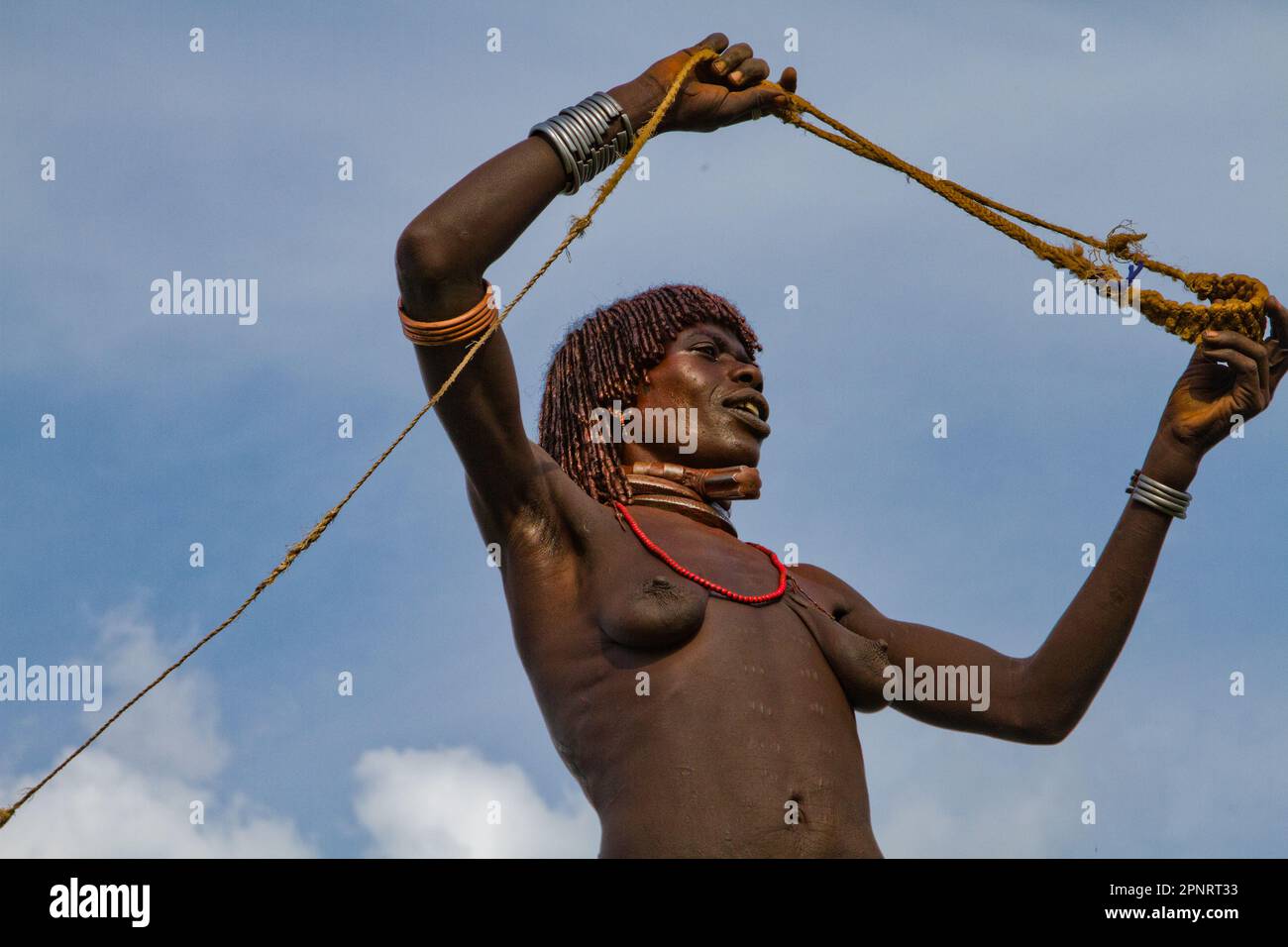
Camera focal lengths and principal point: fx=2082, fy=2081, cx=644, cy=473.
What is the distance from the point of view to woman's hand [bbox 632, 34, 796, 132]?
8.42 m

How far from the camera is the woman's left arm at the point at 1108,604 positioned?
8.73 metres

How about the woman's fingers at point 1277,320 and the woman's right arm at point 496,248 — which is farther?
the woman's fingers at point 1277,320

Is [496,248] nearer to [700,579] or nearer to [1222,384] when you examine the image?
[700,579]

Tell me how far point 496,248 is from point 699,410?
5.33 feet

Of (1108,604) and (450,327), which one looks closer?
(450,327)

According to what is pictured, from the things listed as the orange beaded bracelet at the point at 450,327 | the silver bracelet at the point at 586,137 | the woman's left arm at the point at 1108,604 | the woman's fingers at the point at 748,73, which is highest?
the woman's fingers at the point at 748,73

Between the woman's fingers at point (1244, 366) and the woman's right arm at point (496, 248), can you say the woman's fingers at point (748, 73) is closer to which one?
the woman's right arm at point (496, 248)

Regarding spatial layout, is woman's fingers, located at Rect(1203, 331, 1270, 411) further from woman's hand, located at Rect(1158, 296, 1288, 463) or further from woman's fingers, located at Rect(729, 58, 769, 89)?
woman's fingers, located at Rect(729, 58, 769, 89)

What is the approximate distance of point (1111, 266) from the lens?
8844 millimetres

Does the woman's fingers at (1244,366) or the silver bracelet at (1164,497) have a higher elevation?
the woman's fingers at (1244,366)

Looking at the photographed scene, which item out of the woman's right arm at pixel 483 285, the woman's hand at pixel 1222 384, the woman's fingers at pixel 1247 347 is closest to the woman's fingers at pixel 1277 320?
the woman's hand at pixel 1222 384

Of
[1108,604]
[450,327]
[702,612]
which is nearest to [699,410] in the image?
[702,612]

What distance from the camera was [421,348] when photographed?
7.80 metres
